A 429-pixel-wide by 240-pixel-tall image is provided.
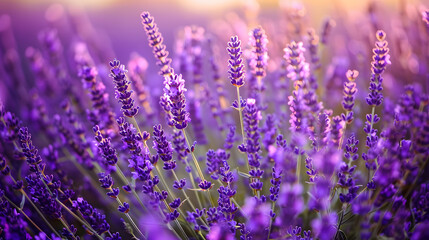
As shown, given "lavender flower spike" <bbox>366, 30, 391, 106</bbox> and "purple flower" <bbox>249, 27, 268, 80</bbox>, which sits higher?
"purple flower" <bbox>249, 27, 268, 80</bbox>

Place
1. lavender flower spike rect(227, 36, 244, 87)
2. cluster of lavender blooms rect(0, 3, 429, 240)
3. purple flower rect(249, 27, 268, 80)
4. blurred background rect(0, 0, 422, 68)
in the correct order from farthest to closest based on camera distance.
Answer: blurred background rect(0, 0, 422, 68) < purple flower rect(249, 27, 268, 80) < lavender flower spike rect(227, 36, 244, 87) < cluster of lavender blooms rect(0, 3, 429, 240)

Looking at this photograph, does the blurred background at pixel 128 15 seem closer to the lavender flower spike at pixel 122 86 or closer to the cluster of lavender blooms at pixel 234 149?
the cluster of lavender blooms at pixel 234 149

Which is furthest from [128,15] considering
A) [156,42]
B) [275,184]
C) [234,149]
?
[275,184]

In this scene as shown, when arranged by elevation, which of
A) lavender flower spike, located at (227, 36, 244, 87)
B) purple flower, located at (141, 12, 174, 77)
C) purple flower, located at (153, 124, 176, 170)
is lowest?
purple flower, located at (153, 124, 176, 170)

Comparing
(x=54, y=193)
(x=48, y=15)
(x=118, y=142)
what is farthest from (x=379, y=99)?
(x=48, y=15)

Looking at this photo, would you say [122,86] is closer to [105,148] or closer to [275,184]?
[105,148]

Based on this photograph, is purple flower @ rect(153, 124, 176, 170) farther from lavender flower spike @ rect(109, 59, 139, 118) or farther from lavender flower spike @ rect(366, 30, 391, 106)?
lavender flower spike @ rect(366, 30, 391, 106)

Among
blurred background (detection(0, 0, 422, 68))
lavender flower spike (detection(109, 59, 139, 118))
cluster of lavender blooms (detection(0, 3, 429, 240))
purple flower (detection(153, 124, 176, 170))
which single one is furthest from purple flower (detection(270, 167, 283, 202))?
blurred background (detection(0, 0, 422, 68))

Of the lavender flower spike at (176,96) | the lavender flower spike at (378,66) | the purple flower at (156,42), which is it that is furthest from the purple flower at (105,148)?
the lavender flower spike at (378,66)
